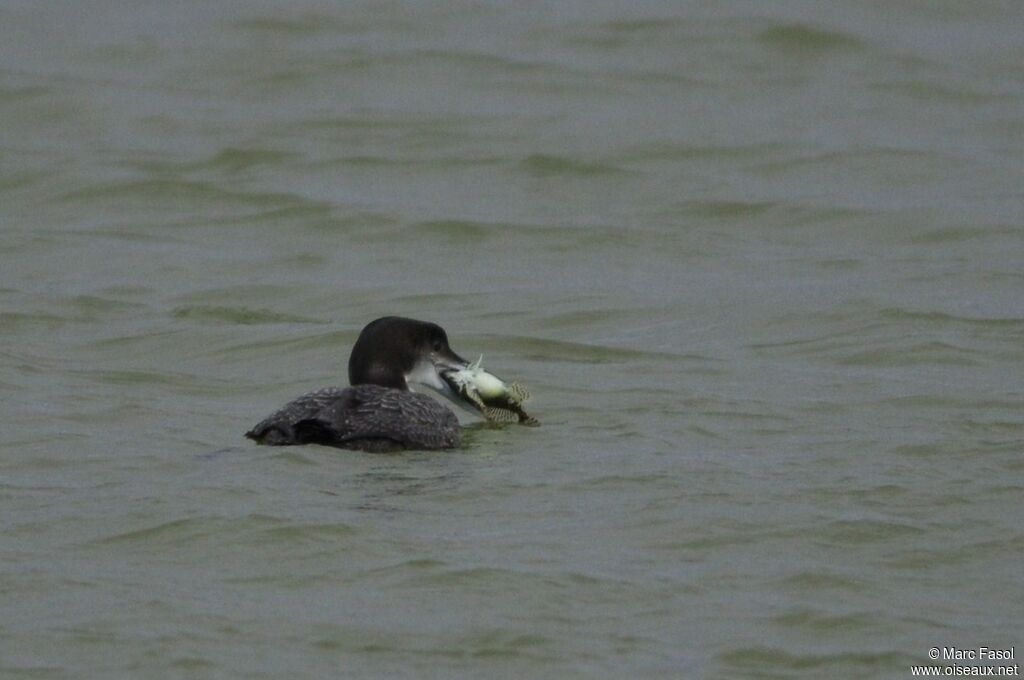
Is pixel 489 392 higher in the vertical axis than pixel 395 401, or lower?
lower

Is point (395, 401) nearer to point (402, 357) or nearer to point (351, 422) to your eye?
point (351, 422)

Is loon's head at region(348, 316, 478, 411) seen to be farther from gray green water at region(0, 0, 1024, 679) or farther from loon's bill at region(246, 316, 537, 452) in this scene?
gray green water at region(0, 0, 1024, 679)

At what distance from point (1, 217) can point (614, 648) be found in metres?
10.4

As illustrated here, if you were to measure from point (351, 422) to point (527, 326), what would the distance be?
13.4 feet

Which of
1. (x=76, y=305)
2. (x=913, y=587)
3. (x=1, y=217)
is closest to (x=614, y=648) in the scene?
(x=913, y=587)

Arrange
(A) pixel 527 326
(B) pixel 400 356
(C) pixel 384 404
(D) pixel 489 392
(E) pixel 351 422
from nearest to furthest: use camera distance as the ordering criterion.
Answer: (E) pixel 351 422 → (C) pixel 384 404 → (B) pixel 400 356 → (D) pixel 489 392 → (A) pixel 527 326

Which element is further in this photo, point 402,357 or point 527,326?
point 527,326

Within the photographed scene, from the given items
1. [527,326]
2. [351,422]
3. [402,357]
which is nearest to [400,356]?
[402,357]

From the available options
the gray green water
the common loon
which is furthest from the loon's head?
the gray green water

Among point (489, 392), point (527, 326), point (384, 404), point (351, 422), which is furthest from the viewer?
point (527, 326)

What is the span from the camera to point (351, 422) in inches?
341

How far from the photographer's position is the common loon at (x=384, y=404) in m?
8.66

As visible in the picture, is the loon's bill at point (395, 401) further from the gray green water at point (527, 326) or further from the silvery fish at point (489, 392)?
the gray green water at point (527, 326)

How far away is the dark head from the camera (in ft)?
30.9
